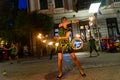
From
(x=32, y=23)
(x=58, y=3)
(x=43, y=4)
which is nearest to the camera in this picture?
(x=32, y=23)

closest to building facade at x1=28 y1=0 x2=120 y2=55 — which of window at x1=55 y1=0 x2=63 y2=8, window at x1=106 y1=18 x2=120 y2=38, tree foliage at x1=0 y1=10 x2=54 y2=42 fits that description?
window at x1=106 y1=18 x2=120 y2=38

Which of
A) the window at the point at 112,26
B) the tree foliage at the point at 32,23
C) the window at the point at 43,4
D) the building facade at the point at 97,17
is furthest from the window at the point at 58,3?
the window at the point at 112,26

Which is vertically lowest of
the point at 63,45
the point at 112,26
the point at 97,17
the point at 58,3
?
the point at 63,45

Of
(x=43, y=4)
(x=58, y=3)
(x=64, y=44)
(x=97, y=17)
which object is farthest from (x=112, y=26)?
(x=64, y=44)

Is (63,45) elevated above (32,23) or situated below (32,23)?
below

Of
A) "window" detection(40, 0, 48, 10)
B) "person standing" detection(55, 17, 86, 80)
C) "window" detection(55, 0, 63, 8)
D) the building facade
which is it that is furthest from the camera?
"window" detection(40, 0, 48, 10)

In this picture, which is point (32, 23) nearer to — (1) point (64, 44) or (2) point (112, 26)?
(2) point (112, 26)

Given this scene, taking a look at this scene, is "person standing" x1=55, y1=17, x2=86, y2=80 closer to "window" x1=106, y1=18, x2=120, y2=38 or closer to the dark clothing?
the dark clothing

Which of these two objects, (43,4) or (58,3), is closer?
(58,3)

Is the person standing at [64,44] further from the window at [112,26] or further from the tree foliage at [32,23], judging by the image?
the window at [112,26]

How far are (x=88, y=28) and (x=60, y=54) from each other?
17649 millimetres

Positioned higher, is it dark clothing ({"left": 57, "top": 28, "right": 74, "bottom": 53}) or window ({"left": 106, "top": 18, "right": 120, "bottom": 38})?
window ({"left": 106, "top": 18, "right": 120, "bottom": 38})

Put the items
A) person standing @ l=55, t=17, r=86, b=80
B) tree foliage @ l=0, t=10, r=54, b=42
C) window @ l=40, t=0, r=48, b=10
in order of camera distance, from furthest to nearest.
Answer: window @ l=40, t=0, r=48, b=10
tree foliage @ l=0, t=10, r=54, b=42
person standing @ l=55, t=17, r=86, b=80

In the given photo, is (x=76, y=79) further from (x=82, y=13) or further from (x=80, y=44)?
(x=82, y=13)
